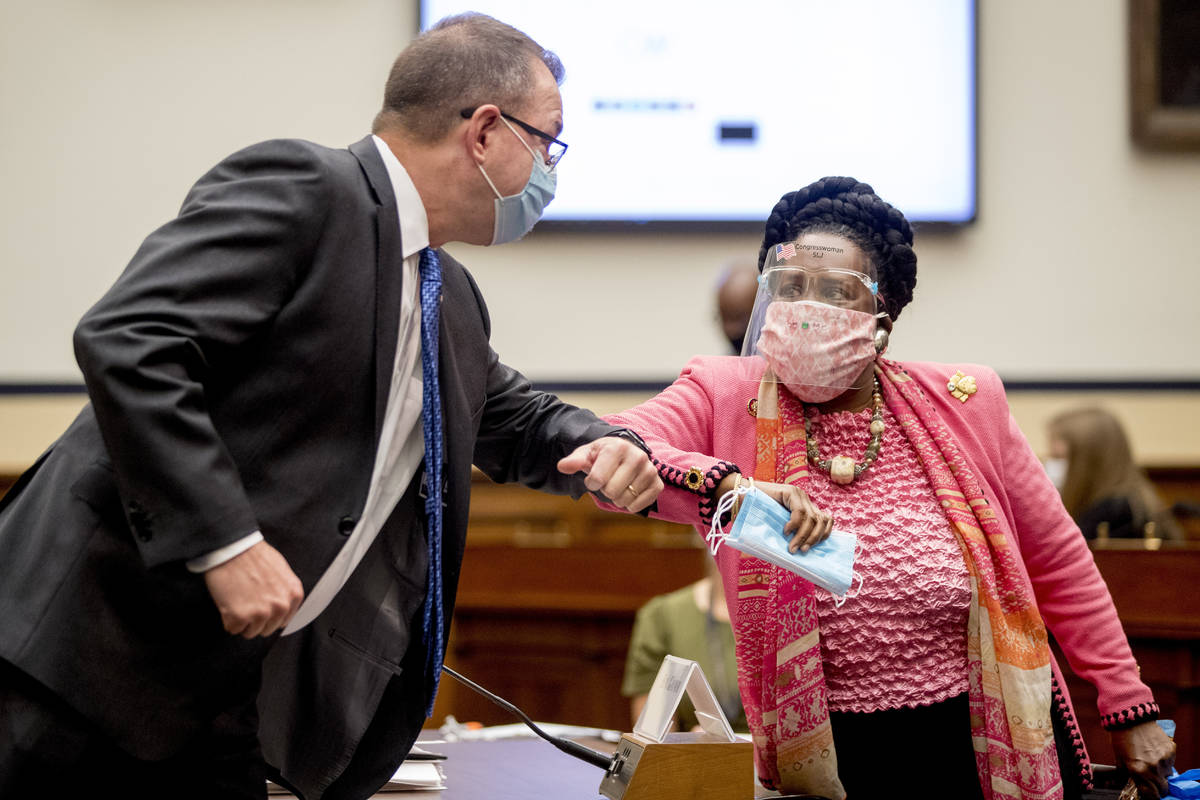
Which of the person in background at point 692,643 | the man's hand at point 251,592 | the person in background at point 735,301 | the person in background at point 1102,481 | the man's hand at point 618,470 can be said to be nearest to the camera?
the man's hand at point 251,592

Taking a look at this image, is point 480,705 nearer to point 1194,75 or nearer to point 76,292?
point 76,292

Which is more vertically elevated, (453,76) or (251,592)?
(453,76)

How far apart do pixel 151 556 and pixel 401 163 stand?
600 mm

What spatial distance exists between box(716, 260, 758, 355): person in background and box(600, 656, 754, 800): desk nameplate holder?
1.52 metres

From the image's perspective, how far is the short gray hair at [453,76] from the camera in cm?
151

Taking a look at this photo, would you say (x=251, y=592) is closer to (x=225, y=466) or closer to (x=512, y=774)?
(x=225, y=466)

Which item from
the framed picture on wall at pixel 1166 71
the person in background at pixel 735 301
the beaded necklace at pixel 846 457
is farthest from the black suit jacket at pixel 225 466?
the framed picture on wall at pixel 1166 71

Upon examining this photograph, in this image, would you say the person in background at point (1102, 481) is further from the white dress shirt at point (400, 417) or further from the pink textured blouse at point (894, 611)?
the white dress shirt at point (400, 417)

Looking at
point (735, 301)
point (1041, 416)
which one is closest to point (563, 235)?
point (735, 301)

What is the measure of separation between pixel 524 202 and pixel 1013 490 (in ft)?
2.84

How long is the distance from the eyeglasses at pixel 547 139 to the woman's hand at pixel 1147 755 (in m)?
1.16

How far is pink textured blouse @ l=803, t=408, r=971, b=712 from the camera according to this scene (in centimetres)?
163

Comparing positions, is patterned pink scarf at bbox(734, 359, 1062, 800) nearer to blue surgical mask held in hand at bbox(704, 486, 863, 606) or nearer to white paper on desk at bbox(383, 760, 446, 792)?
blue surgical mask held in hand at bbox(704, 486, 863, 606)

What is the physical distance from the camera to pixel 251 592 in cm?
115
